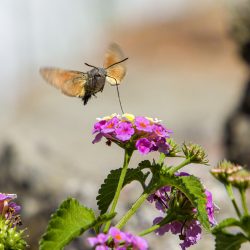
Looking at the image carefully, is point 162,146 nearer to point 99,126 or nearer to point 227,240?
point 99,126

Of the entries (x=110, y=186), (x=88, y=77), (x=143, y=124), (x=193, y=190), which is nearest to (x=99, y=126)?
(x=143, y=124)

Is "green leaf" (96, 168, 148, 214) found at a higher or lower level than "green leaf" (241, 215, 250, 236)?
higher

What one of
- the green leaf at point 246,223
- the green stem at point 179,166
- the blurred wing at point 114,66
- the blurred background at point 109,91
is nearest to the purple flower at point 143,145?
the green stem at point 179,166

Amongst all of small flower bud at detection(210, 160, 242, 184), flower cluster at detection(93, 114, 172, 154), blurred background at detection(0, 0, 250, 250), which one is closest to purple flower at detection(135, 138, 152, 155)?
flower cluster at detection(93, 114, 172, 154)

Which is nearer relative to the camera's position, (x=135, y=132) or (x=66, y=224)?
(x=66, y=224)

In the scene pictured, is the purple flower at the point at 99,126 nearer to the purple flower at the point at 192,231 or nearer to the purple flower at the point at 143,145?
the purple flower at the point at 143,145

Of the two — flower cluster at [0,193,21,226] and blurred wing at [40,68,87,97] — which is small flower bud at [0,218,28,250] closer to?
flower cluster at [0,193,21,226]

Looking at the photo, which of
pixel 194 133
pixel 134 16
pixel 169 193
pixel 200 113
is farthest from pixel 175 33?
pixel 169 193

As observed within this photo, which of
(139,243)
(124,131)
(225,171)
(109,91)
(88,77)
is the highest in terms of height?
(109,91)
